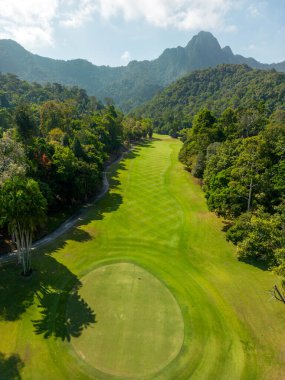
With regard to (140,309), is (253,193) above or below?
above

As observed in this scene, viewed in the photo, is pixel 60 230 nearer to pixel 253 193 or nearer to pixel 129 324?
pixel 129 324

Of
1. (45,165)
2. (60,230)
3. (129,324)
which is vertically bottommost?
(60,230)

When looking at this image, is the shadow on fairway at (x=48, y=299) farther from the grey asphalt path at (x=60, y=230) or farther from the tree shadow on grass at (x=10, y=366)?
the tree shadow on grass at (x=10, y=366)

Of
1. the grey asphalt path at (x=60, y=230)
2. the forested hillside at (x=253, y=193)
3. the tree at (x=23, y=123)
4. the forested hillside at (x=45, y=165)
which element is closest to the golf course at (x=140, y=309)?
the grey asphalt path at (x=60, y=230)

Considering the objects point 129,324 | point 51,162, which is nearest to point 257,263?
point 129,324

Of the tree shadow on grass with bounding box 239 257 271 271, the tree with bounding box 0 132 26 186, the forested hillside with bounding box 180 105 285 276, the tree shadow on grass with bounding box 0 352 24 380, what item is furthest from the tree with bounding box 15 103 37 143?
the tree shadow on grass with bounding box 239 257 271 271

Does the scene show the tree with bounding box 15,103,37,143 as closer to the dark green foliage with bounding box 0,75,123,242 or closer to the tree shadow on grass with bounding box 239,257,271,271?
the dark green foliage with bounding box 0,75,123,242

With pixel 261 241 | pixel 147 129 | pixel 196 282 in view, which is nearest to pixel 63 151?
pixel 196 282
